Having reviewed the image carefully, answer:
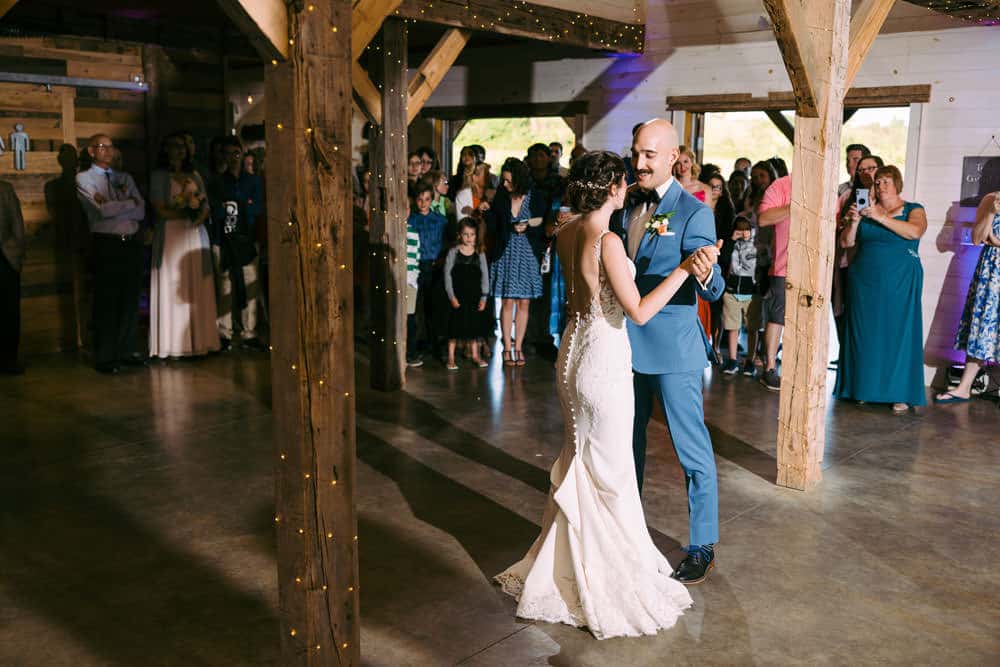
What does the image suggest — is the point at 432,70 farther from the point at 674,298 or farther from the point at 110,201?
the point at 674,298

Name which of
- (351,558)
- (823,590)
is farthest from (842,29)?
(351,558)

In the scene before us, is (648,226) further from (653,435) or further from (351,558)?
(653,435)

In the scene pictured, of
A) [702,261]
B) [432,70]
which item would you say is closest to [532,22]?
[432,70]

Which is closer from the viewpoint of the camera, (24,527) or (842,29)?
(24,527)

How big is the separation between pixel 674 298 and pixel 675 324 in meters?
0.11

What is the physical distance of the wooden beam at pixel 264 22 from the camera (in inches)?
92.4

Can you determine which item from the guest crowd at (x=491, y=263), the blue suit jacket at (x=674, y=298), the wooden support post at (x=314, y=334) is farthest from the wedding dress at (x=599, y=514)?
the guest crowd at (x=491, y=263)

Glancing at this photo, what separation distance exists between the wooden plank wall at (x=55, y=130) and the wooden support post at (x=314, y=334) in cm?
681

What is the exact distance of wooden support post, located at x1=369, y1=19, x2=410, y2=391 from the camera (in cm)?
711

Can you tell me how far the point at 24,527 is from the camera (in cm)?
456

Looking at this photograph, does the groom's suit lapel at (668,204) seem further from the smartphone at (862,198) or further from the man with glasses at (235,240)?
the man with glasses at (235,240)

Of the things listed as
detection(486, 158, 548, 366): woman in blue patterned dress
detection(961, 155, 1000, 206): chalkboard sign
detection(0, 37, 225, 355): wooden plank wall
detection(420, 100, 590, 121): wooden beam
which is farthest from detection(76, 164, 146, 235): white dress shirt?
detection(961, 155, 1000, 206): chalkboard sign

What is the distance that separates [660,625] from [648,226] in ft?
4.95

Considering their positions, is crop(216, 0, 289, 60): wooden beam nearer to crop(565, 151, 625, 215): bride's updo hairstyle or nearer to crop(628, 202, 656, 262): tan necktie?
crop(565, 151, 625, 215): bride's updo hairstyle
